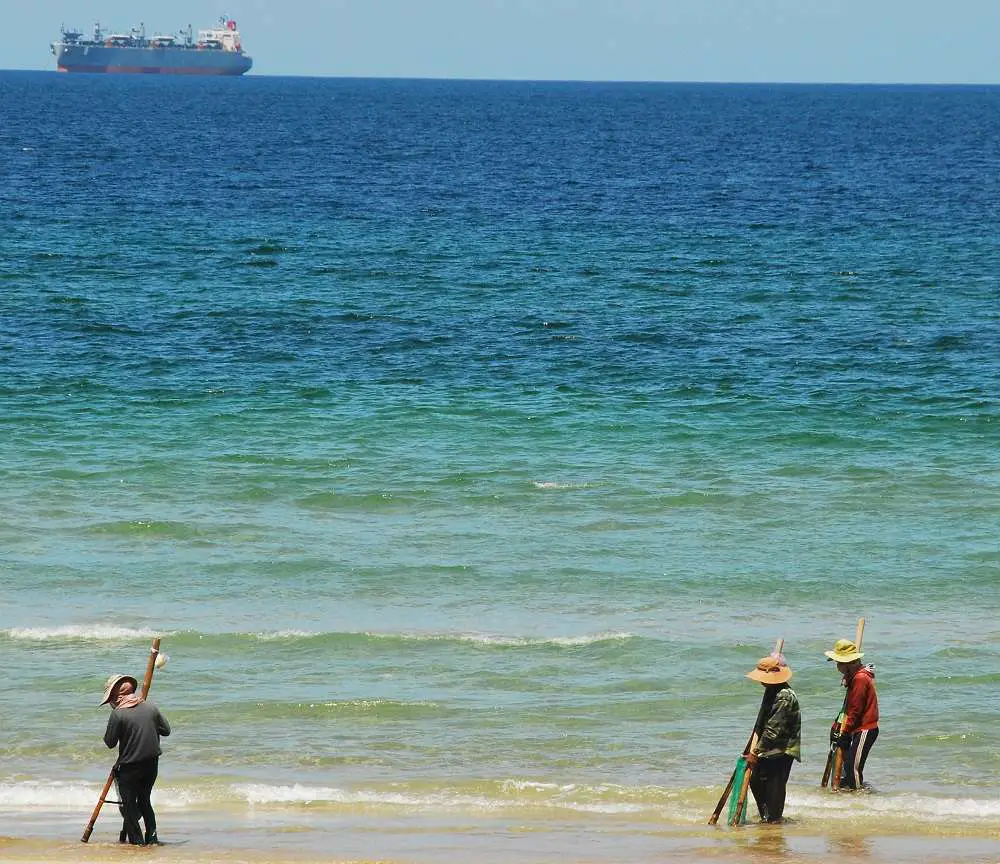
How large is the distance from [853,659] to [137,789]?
21.5ft

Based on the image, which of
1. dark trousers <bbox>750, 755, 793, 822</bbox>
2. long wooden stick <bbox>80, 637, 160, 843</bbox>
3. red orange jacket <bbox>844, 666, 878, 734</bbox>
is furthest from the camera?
red orange jacket <bbox>844, 666, 878, 734</bbox>

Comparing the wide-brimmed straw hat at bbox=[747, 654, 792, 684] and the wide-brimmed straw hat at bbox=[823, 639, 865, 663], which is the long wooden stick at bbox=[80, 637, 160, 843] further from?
the wide-brimmed straw hat at bbox=[823, 639, 865, 663]

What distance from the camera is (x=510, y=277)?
163 feet

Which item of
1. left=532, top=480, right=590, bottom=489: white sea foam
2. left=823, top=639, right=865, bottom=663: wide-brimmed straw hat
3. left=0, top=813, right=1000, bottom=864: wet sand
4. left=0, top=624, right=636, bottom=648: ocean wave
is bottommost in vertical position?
left=0, top=813, right=1000, bottom=864: wet sand

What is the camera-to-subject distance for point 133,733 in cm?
1346

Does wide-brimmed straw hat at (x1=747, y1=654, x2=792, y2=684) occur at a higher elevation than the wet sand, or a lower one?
higher

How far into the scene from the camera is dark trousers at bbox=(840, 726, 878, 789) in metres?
15.2

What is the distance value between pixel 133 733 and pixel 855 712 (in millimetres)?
A: 6606

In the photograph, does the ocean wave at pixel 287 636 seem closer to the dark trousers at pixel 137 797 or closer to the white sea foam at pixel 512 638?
the white sea foam at pixel 512 638

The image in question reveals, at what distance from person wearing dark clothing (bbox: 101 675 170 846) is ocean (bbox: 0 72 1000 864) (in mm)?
470

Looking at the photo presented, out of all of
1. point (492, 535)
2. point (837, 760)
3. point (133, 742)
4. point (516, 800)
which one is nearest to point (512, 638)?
point (492, 535)

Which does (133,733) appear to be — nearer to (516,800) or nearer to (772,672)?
(516,800)

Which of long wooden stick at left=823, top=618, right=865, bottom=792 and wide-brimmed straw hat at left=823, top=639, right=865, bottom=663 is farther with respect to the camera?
long wooden stick at left=823, top=618, right=865, bottom=792

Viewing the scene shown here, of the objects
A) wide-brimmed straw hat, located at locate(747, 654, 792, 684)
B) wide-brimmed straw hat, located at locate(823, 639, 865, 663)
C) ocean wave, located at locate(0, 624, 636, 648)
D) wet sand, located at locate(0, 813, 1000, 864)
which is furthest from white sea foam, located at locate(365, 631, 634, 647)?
wide-brimmed straw hat, located at locate(747, 654, 792, 684)
